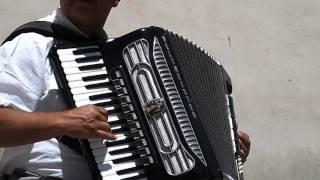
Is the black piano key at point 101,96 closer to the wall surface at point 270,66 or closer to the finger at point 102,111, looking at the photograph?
the finger at point 102,111

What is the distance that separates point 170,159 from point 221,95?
0.38 m

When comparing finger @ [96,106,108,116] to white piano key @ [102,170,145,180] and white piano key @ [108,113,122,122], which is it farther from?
white piano key @ [102,170,145,180]

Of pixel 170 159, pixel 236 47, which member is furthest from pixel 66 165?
pixel 236 47

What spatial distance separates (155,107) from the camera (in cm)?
197

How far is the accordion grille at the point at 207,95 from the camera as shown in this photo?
2041mm

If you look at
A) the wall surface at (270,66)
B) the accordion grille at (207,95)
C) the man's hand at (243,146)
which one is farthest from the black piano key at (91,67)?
the wall surface at (270,66)

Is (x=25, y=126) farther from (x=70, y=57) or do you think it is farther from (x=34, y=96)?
(x=70, y=57)

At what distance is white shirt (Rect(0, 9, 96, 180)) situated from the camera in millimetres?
1887

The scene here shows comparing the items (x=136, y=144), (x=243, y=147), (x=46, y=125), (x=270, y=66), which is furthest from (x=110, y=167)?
(x=270, y=66)

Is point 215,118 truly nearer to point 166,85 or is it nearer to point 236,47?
point 166,85

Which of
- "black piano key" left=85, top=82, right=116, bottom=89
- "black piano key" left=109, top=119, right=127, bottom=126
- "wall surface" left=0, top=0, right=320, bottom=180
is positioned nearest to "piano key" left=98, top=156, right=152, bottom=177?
"black piano key" left=109, top=119, right=127, bottom=126

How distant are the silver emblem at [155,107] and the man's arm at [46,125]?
0.15 metres

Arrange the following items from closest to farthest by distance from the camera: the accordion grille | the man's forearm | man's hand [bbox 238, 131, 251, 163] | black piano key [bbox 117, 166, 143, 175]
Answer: the man's forearm, black piano key [bbox 117, 166, 143, 175], the accordion grille, man's hand [bbox 238, 131, 251, 163]

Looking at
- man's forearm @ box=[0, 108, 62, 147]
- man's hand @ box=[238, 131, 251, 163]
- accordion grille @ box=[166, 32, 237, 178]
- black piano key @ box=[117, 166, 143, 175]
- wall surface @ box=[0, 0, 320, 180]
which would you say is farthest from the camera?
wall surface @ box=[0, 0, 320, 180]
